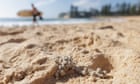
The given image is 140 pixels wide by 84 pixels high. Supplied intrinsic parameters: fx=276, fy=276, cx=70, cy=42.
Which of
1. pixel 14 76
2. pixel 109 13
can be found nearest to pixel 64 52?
pixel 14 76

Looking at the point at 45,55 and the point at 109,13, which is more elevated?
the point at 45,55

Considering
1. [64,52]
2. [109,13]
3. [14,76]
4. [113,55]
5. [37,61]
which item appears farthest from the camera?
[109,13]

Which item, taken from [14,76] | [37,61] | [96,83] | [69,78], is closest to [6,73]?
[14,76]

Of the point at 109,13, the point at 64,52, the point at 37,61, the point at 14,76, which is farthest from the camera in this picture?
the point at 109,13

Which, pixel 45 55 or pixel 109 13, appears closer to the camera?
pixel 45 55

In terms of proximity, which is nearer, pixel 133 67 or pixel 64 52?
pixel 133 67

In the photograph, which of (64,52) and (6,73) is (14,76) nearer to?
(6,73)

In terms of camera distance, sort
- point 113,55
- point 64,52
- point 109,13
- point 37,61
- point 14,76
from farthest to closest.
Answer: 1. point 109,13
2. point 64,52
3. point 113,55
4. point 37,61
5. point 14,76

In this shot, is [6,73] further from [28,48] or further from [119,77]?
[119,77]

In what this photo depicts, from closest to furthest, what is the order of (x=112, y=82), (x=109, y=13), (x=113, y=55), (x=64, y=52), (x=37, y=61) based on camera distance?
(x=112, y=82) < (x=37, y=61) < (x=113, y=55) < (x=64, y=52) < (x=109, y=13)
